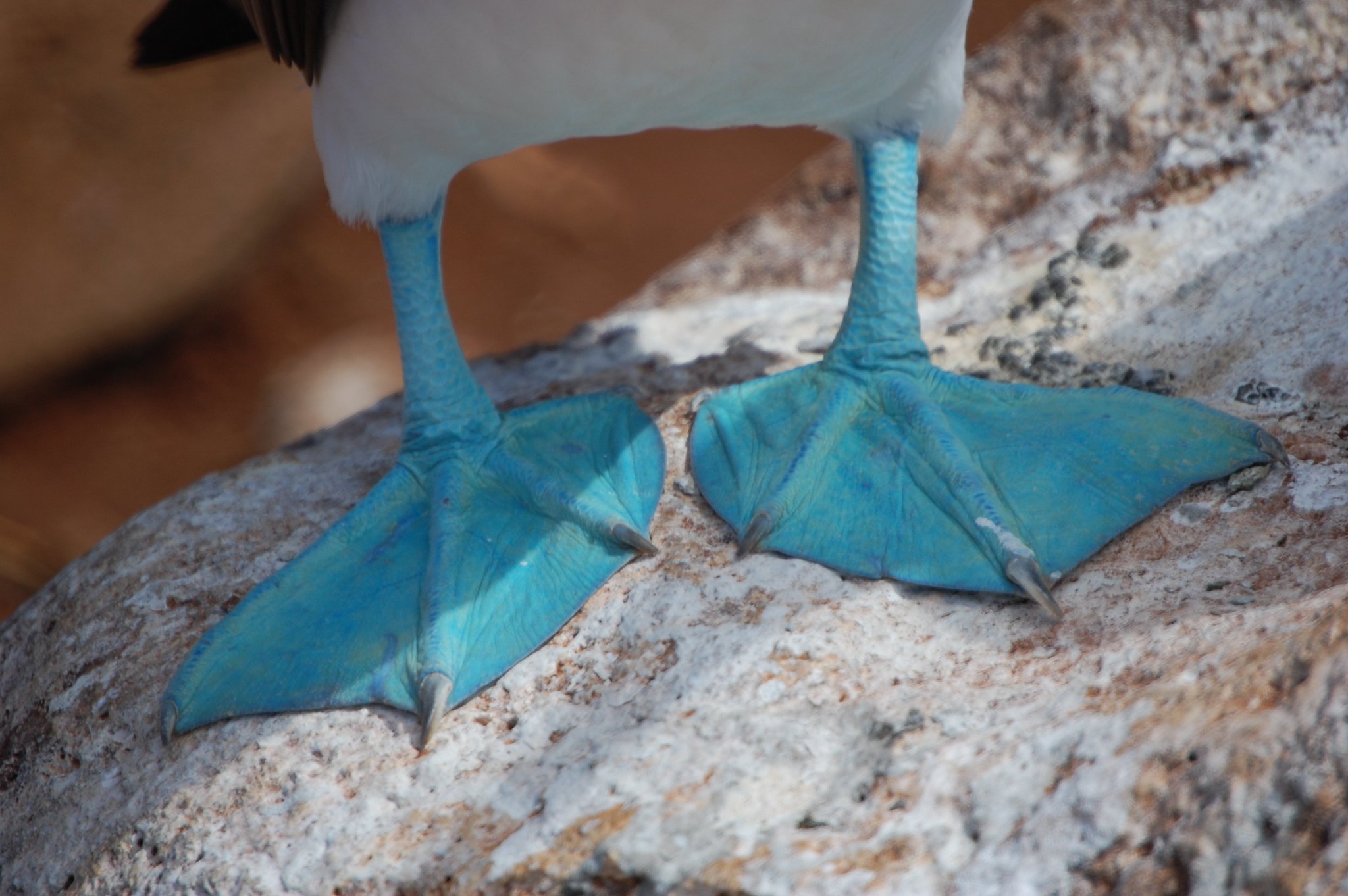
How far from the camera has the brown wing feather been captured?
1.54m

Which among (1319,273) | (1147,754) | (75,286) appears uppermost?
(1319,273)

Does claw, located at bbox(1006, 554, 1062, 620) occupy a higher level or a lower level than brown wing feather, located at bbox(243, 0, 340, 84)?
lower

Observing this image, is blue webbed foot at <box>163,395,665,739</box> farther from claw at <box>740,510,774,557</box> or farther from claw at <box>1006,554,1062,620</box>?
claw at <box>1006,554,1062,620</box>

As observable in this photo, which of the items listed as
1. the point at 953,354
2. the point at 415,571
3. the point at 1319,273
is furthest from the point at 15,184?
the point at 1319,273

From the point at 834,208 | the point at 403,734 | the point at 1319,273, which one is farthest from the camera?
the point at 834,208

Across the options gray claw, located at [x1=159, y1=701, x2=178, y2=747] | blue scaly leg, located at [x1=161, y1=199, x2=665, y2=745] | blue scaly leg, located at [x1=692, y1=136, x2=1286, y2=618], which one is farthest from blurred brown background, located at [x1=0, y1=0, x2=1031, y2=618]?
gray claw, located at [x1=159, y1=701, x2=178, y2=747]

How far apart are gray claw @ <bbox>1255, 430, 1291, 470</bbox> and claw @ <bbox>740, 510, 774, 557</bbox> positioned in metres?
Result: 0.61

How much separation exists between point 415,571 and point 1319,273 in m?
1.41

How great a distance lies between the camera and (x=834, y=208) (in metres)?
2.89

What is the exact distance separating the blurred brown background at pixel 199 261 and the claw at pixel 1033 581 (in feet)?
9.33

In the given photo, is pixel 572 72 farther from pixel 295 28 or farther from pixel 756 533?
pixel 756 533

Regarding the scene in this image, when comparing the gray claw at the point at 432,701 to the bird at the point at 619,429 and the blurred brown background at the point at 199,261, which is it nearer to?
the bird at the point at 619,429

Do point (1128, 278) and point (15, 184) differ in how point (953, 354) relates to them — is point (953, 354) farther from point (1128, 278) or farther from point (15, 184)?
point (15, 184)

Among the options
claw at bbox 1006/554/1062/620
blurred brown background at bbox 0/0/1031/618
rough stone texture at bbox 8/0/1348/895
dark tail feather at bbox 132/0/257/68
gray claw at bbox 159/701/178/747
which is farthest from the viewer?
blurred brown background at bbox 0/0/1031/618
